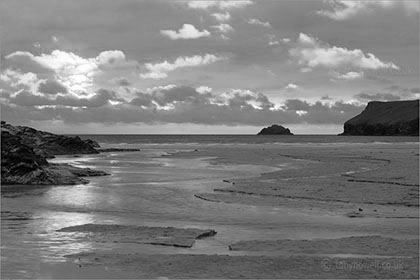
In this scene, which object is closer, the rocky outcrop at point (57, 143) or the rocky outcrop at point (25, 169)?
the rocky outcrop at point (25, 169)

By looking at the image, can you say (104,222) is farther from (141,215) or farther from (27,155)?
(27,155)

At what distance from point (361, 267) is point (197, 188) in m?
17.6

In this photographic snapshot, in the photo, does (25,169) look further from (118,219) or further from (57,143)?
(57,143)

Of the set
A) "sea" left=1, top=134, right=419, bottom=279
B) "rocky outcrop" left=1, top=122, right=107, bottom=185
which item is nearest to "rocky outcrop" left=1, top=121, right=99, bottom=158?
"rocky outcrop" left=1, top=122, right=107, bottom=185

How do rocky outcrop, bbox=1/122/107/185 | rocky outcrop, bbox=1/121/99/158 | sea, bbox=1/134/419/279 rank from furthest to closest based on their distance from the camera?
1. rocky outcrop, bbox=1/121/99/158
2. rocky outcrop, bbox=1/122/107/185
3. sea, bbox=1/134/419/279

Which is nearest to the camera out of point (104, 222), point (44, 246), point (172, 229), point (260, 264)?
point (260, 264)

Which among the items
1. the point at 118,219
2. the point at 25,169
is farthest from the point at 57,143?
the point at 118,219

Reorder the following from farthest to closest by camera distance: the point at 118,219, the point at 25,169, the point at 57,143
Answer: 1. the point at 57,143
2. the point at 25,169
3. the point at 118,219

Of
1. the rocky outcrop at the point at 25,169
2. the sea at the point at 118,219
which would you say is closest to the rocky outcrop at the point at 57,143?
the rocky outcrop at the point at 25,169

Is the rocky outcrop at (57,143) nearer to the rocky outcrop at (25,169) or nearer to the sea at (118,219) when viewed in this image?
→ the rocky outcrop at (25,169)

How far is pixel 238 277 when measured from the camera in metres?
10.6

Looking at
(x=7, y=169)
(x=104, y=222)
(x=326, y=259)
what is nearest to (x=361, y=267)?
(x=326, y=259)

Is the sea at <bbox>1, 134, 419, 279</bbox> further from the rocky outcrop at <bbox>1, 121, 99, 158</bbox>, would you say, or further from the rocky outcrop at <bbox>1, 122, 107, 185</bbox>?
the rocky outcrop at <bbox>1, 121, 99, 158</bbox>

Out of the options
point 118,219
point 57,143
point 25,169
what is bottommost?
point 118,219
